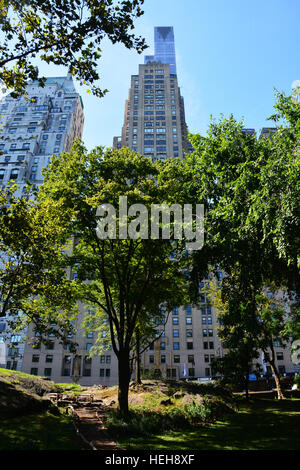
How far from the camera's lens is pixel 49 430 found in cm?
1181

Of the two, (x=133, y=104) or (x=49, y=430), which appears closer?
(x=49, y=430)

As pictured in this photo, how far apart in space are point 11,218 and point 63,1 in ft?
28.8

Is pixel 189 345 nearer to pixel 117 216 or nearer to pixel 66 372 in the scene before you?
pixel 66 372

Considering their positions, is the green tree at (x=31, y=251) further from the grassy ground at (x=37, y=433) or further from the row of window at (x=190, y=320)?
the row of window at (x=190, y=320)

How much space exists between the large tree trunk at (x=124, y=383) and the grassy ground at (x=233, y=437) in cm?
375

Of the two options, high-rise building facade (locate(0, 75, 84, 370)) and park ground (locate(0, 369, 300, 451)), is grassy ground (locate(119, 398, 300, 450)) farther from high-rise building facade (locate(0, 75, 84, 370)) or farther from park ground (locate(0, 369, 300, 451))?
high-rise building facade (locate(0, 75, 84, 370))

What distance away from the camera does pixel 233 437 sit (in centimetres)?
1198

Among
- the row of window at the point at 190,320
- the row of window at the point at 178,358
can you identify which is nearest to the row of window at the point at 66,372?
the row of window at the point at 178,358

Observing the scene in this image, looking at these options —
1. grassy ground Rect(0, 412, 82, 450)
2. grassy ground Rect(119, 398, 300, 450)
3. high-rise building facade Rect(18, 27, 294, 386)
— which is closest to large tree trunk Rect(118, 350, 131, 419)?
grassy ground Rect(0, 412, 82, 450)

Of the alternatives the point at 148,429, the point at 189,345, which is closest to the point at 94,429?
the point at 148,429

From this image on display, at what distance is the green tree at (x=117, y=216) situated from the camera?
16.3m

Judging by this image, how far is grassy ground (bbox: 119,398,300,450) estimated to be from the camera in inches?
408
